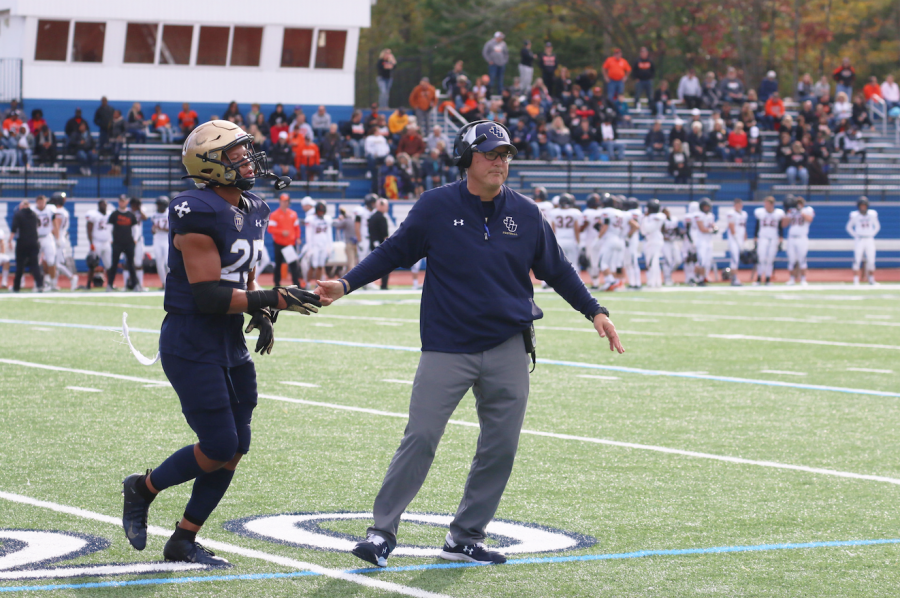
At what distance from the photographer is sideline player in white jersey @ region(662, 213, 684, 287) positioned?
25.1m

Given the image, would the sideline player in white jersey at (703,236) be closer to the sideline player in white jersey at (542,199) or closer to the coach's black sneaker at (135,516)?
the sideline player in white jersey at (542,199)

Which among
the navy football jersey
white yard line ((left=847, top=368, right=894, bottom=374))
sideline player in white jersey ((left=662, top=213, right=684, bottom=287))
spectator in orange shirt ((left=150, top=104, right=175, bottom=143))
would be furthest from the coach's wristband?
spectator in orange shirt ((left=150, top=104, right=175, bottom=143))

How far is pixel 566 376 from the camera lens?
1148 cm

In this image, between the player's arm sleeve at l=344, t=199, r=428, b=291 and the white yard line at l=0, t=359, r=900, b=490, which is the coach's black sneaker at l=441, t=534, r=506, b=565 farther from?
the player's arm sleeve at l=344, t=199, r=428, b=291

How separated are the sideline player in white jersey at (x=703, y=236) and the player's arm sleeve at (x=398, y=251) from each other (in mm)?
20858

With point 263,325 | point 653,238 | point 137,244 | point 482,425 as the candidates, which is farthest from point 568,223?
point 263,325

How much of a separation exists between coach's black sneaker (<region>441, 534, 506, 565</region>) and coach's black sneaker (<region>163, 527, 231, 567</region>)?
87 centimetres

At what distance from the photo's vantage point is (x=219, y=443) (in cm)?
491

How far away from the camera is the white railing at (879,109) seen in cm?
3769

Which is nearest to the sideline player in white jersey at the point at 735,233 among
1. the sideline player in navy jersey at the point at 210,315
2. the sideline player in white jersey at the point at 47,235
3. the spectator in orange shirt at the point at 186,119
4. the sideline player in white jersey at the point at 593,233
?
the sideline player in white jersey at the point at 593,233

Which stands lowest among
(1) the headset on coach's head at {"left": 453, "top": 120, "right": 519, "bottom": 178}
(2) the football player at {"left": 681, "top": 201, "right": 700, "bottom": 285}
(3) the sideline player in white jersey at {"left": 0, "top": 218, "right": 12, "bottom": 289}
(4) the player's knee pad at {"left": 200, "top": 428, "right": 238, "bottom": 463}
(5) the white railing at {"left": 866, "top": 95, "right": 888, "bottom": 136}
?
(3) the sideline player in white jersey at {"left": 0, "top": 218, "right": 12, "bottom": 289}

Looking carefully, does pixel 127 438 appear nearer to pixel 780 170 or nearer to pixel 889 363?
pixel 889 363

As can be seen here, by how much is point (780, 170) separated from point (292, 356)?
2357 centimetres

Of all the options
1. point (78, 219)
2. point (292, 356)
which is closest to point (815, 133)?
point (78, 219)
